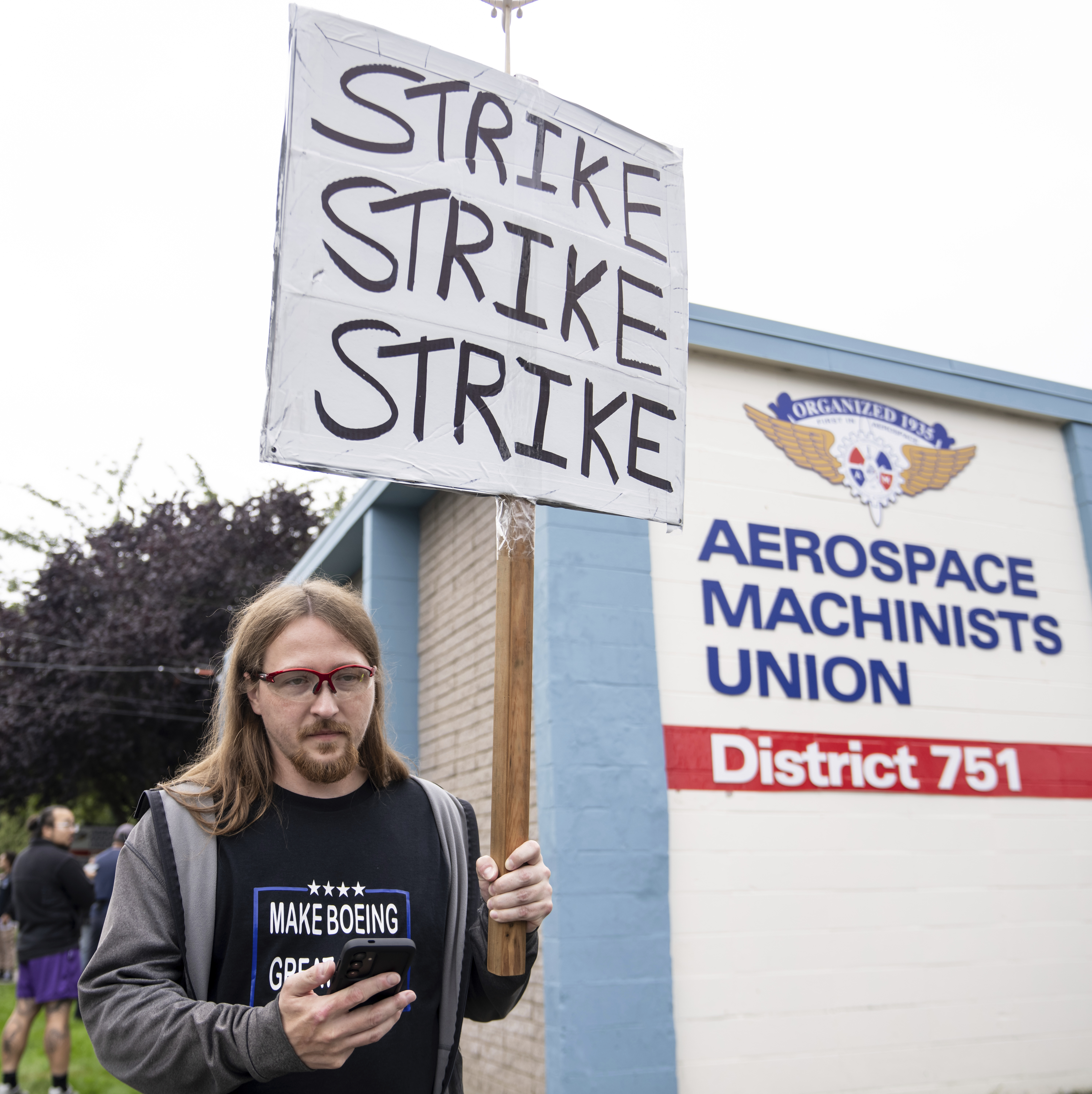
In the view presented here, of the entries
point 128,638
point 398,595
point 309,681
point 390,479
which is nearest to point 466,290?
point 390,479

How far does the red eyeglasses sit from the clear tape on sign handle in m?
0.39

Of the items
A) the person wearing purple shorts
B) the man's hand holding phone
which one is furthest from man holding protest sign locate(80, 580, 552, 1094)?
the person wearing purple shorts

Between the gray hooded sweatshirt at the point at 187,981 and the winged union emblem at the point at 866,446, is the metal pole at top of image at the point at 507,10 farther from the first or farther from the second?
the winged union emblem at the point at 866,446

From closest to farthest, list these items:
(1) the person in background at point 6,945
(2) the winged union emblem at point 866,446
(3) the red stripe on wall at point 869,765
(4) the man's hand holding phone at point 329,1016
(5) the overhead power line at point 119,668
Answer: (4) the man's hand holding phone at point 329,1016, (3) the red stripe on wall at point 869,765, (2) the winged union emblem at point 866,446, (1) the person in background at point 6,945, (5) the overhead power line at point 119,668

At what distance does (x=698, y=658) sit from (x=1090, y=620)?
3090 millimetres

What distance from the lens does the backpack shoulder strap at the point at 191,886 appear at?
1819mm

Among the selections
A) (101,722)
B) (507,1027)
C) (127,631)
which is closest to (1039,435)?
(507,1027)

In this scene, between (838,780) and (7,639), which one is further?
(7,639)

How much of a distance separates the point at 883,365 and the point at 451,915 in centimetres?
543

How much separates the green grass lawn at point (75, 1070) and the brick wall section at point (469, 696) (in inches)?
83.3

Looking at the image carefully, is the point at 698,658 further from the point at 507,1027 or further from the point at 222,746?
the point at 222,746

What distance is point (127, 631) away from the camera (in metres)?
18.4

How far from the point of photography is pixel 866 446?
21.4 feet

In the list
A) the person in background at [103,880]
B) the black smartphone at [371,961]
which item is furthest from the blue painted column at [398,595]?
the black smartphone at [371,961]
